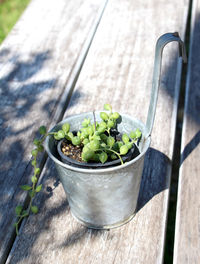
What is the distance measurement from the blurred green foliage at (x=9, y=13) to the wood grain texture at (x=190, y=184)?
281cm

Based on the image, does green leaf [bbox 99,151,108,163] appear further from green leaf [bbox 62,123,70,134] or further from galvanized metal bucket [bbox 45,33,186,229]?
green leaf [bbox 62,123,70,134]

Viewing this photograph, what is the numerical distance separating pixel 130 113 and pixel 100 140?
0.56 metres

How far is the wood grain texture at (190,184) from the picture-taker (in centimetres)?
104

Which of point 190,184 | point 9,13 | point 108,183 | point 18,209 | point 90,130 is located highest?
point 90,130

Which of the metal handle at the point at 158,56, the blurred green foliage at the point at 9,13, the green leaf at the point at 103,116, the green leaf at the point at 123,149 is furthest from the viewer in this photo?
the blurred green foliage at the point at 9,13

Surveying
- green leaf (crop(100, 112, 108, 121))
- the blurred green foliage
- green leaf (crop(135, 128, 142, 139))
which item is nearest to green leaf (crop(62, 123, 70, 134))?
green leaf (crop(100, 112, 108, 121))

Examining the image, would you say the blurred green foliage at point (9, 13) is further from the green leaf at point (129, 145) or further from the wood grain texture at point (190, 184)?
the green leaf at point (129, 145)

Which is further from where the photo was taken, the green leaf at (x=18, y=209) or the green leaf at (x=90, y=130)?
the green leaf at (x=18, y=209)

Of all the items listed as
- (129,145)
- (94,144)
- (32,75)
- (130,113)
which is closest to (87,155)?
(94,144)

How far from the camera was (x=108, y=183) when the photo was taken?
101 centimetres

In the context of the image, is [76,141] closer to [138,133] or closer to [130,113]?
[138,133]

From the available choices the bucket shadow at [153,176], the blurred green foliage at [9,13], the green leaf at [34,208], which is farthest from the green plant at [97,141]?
the blurred green foliage at [9,13]

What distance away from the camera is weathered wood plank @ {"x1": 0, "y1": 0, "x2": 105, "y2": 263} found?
4.27ft

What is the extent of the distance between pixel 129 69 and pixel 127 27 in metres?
0.47
